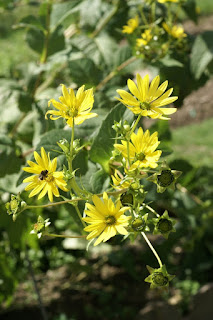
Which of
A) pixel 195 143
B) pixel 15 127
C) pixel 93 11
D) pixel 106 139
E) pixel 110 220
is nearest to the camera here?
pixel 110 220

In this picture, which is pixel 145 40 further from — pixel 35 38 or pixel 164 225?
pixel 164 225

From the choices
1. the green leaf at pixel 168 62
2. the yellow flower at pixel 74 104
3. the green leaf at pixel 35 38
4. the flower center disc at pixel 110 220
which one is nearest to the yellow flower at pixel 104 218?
the flower center disc at pixel 110 220

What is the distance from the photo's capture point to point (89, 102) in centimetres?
68

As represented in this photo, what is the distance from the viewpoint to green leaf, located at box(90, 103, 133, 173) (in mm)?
789

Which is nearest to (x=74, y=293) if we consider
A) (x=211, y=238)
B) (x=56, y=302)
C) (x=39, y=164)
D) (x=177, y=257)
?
(x=56, y=302)

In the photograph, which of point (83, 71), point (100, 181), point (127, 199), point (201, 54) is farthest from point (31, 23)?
point (127, 199)

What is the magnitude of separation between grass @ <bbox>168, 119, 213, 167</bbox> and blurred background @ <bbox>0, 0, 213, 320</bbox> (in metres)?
0.71

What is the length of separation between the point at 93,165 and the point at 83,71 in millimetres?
368

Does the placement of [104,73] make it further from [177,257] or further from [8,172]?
[177,257]

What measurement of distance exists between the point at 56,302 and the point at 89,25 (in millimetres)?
1282

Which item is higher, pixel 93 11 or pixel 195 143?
pixel 93 11

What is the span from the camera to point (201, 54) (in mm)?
1248

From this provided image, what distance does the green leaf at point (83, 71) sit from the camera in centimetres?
114

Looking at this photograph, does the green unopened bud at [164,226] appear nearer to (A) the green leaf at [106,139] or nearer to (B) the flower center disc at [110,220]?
(B) the flower center disc at [110,220]
